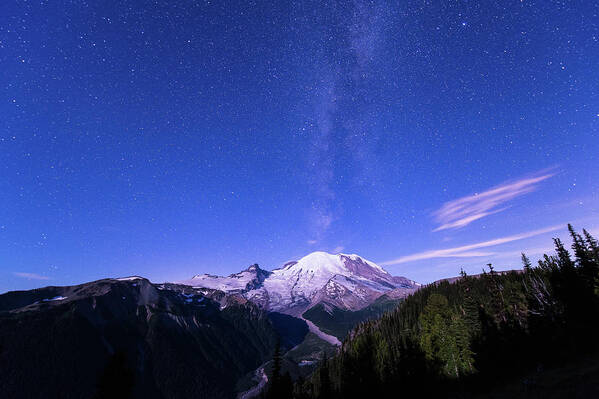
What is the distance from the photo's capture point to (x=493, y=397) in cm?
3400

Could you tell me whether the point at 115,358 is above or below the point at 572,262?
below

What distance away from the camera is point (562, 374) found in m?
32.2

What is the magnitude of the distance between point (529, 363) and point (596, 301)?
17.6m

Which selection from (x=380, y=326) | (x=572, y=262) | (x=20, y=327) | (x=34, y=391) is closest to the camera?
(x=572, y=262)

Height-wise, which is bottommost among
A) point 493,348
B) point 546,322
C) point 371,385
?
point 371,385

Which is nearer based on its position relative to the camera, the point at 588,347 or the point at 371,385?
the point at 588,347

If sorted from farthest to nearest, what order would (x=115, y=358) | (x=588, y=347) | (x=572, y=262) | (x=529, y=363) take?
(x=572, y=262), (x=529, y=363), (x=588, y=347), (x=115, y=358)

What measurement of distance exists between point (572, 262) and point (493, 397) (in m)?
45.5

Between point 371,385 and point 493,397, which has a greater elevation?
point 493,397

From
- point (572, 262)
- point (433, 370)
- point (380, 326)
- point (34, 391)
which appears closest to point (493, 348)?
point (433, 370)

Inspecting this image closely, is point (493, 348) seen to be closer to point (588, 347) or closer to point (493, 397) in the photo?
point (588, 347)

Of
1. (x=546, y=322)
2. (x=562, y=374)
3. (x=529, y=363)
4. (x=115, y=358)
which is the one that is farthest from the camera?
(x=546, y=322)

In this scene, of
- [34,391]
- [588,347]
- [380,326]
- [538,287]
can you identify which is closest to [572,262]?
[538,287]

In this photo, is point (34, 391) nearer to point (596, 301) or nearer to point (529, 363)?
point (529, 363)
